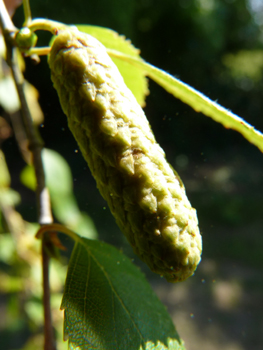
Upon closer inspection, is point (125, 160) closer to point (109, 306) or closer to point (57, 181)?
point (109, 306)

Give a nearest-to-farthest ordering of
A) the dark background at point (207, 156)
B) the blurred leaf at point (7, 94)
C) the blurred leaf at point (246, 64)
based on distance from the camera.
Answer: the blurred leaf at point (7, 94), the dark background at point (207, 156), the blurred leaf at point (246, 64)

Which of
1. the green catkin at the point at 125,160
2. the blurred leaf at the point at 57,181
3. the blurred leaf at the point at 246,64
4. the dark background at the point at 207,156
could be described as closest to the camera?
the green catkin at the point at 125,160

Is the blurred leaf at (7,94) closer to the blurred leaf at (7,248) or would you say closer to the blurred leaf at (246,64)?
the blurred leaf at (7,248)

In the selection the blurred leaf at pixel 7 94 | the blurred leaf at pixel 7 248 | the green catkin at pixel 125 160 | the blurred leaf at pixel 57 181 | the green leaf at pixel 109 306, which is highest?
the green catkin at pixel 125 160

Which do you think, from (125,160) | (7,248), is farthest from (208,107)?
(7,248)

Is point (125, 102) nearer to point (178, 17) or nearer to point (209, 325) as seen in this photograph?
point (209, 325)

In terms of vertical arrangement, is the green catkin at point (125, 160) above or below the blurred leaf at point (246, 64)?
above

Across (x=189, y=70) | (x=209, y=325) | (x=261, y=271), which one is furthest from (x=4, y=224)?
(x=189, y=70)

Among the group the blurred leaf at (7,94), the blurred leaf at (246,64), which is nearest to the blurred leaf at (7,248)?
the blurred leaf at (7,94)
